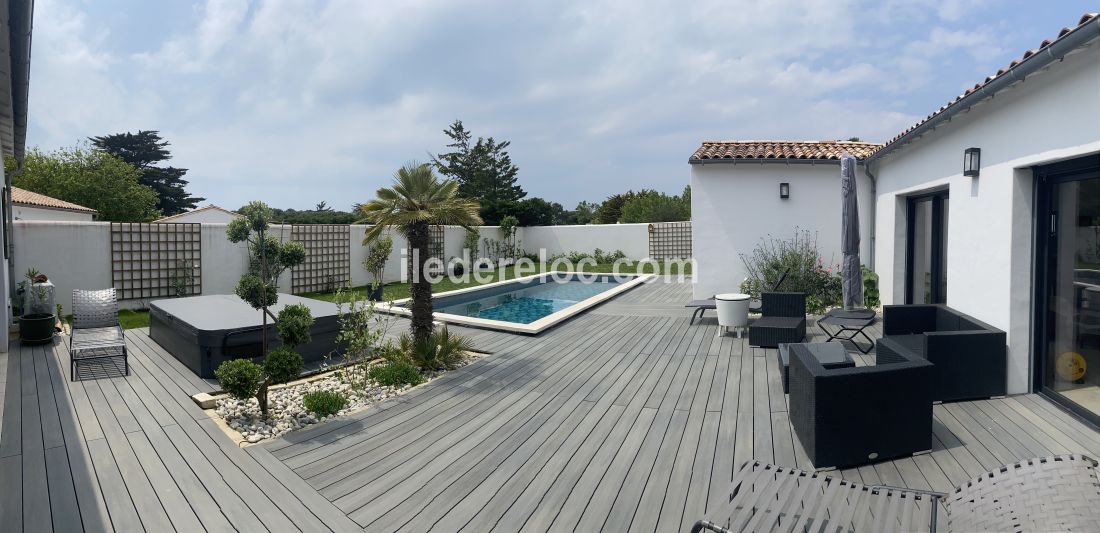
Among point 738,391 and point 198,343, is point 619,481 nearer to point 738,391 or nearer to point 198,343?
point 738,391

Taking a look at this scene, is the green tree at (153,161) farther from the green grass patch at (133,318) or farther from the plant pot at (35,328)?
the plant pot at (35,328)

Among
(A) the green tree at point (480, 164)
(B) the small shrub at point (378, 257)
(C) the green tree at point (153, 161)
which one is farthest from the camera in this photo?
(C) the green tree at point (153, 161)

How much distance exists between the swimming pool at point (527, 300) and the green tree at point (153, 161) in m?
33.1

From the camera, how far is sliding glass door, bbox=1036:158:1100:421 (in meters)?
3.68

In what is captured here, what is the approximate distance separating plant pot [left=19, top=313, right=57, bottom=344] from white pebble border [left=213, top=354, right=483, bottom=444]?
14.5 feet

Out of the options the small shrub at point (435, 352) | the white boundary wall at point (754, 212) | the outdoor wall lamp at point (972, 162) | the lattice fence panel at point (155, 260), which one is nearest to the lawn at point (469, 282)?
the lattice fence panel at point (155, 260)

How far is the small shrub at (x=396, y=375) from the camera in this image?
17.2 ft

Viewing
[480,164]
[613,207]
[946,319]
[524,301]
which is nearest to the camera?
[946,319]

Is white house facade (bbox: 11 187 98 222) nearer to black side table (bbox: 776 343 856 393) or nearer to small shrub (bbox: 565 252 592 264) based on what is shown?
small shrub (bbox: 565 252 592 264)

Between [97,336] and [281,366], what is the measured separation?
364 cm

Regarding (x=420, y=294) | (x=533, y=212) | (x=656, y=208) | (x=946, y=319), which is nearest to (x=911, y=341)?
(x=946, y=319)

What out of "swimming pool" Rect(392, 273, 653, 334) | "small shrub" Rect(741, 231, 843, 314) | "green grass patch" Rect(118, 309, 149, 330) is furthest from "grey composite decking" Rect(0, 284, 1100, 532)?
"small shrub" Rect(741, 231, 843, 314)

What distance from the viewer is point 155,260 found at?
1101 centimetres

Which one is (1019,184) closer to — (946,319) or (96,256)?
(946,319)
